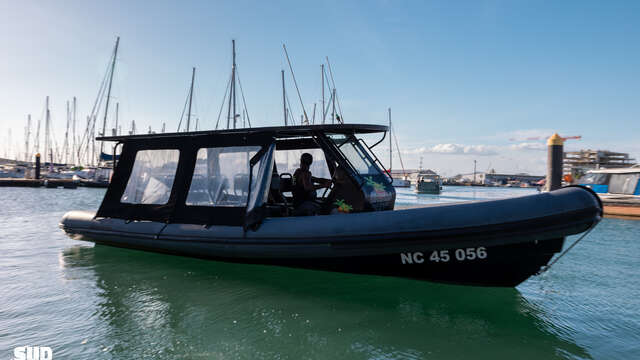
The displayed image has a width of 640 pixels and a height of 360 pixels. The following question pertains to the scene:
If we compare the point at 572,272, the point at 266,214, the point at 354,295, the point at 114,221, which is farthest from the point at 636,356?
the point at 114,221

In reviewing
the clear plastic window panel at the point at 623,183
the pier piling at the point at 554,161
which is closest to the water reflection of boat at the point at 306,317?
the pier piling at the point at 554,161

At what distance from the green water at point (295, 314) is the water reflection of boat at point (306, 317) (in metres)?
0.02

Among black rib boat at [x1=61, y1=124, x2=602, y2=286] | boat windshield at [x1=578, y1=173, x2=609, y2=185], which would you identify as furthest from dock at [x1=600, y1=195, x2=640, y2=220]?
black rib boat at [x1=61, y1=124, x2=602, y2=286]

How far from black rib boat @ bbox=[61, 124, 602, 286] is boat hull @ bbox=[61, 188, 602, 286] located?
12 mm

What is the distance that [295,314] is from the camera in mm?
4336

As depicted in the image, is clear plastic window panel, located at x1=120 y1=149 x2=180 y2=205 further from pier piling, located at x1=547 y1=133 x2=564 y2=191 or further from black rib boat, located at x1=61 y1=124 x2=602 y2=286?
pier piling, located at x1=547 y1=133 x2=564 y2=191

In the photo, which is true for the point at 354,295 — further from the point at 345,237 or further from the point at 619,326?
the point at 619,326

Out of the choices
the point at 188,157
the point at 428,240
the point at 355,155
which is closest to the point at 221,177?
the point at 188,157

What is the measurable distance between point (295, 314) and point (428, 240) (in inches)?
68.8

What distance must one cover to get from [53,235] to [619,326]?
38.4 ft

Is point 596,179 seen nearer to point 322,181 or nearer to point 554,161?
point 554,161

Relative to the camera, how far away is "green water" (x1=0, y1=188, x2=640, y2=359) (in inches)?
137

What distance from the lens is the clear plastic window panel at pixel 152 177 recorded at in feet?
20.1

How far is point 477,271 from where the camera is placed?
443cm
